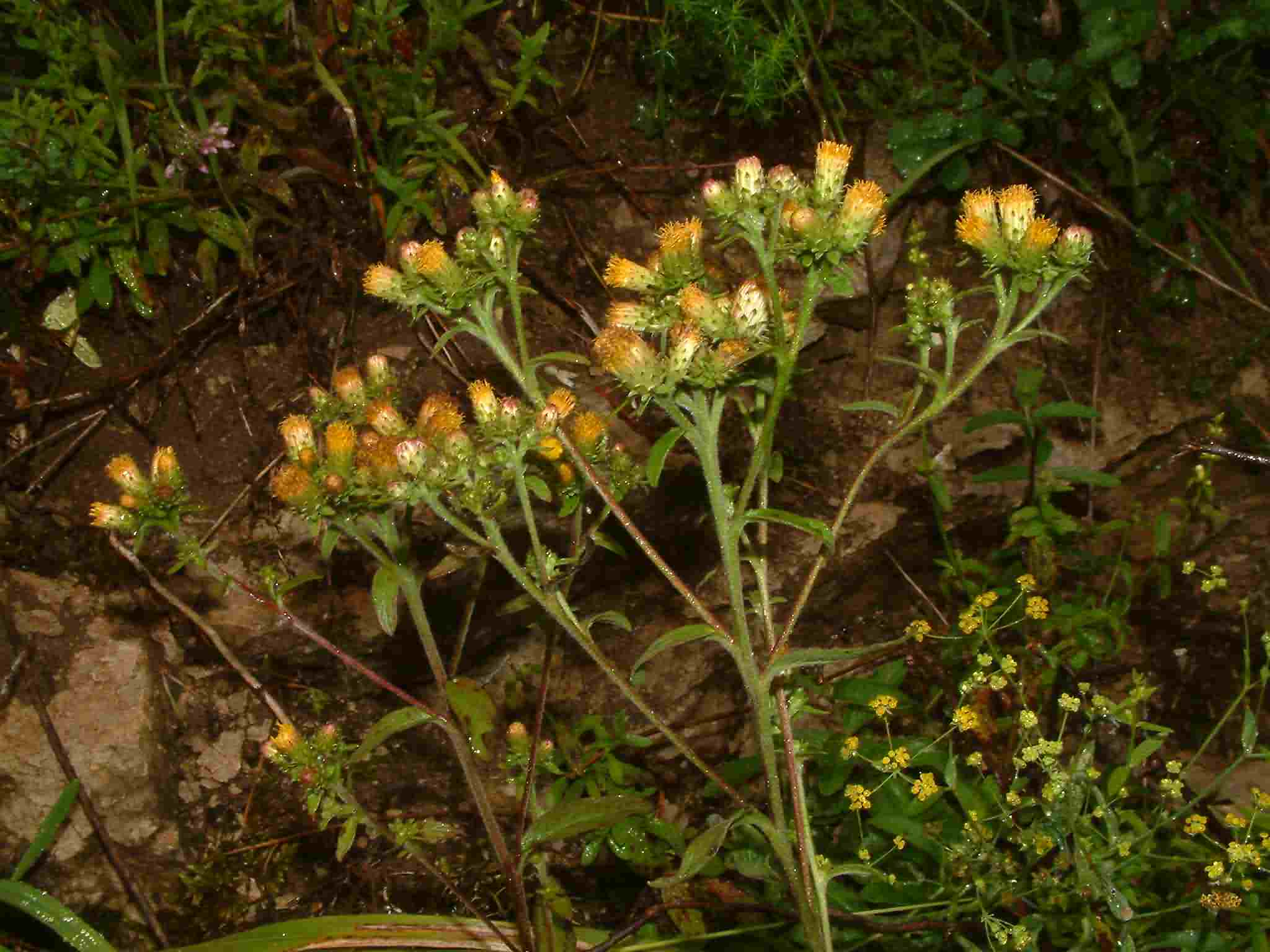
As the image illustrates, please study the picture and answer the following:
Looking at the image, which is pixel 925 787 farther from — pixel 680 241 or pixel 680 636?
pixel 680 241

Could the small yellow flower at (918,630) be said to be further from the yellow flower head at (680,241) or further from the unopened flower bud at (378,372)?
the unopened flower bud at (378,372)

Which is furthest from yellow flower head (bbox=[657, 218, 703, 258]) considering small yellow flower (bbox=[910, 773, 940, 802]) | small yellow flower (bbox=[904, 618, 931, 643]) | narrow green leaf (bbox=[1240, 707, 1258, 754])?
narrow green leaf (bbox=[1240, 707, 1258, 754])

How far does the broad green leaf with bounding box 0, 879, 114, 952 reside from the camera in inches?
123

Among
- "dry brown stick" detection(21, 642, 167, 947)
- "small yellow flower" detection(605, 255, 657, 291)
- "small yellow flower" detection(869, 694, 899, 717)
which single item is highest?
"small yellow flower" detection(605, 255, 657, 291)

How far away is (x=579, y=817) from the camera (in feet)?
8.82

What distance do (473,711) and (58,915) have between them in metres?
1.28

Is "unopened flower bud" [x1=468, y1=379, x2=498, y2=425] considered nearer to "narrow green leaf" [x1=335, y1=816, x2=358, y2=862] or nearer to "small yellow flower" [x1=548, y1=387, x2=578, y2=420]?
"small yellow flower" [x1=548, y1=387, x2=578, y2=420]

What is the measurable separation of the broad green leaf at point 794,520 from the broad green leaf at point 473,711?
1.10 m

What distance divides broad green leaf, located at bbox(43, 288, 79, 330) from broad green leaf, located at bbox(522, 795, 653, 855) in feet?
7.56

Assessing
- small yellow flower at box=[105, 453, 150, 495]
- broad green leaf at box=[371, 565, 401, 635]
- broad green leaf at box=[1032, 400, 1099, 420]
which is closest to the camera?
broad green leaf at box=[371, 565, 401, 635]

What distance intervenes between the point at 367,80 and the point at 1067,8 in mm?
2557

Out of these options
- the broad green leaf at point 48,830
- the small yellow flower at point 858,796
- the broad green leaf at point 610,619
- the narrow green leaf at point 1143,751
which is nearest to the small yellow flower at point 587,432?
the broad green leaf at point 610,619

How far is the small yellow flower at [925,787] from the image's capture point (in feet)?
8.75

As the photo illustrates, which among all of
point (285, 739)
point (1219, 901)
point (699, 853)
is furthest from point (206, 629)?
point (1219, 901)
